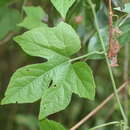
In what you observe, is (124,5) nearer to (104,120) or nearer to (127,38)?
(127,38)

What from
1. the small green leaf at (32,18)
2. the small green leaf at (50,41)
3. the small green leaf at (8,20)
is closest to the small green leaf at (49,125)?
the small green leaf at (50,41)

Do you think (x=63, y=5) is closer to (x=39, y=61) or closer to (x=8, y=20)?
(x=8, y=20)

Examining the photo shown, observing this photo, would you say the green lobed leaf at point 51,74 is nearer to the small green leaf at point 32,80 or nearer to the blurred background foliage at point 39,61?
the small green leaf at point 32,80

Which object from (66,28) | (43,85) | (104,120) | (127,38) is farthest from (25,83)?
(104,120)

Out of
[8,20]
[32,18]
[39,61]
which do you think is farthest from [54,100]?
[39,61]

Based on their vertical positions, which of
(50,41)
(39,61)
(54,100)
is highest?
(50,41)

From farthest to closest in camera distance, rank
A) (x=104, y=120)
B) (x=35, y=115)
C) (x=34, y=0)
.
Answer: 1. (x=35, y=115)
2. (x=104, y=120)
3. (x=34, y=0)
